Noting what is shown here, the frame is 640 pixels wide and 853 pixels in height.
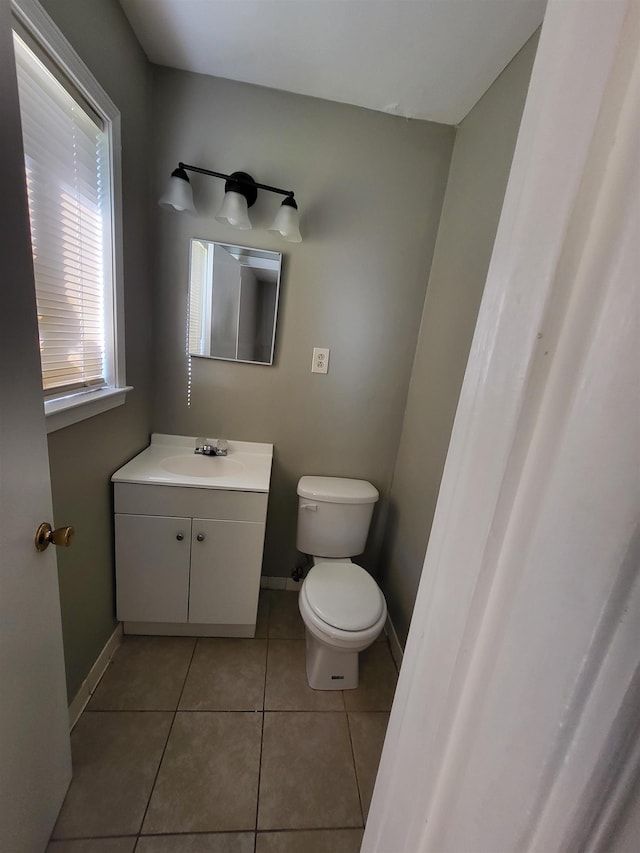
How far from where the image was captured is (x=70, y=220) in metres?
0.98

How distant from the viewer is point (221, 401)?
163 centimetres

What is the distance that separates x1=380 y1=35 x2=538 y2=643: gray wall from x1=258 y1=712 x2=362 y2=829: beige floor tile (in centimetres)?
51

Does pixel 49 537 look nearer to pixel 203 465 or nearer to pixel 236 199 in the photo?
pixel 203 465

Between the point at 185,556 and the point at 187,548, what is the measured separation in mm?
42

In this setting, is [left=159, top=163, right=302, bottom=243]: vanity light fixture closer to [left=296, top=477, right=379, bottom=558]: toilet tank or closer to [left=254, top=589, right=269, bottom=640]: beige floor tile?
[left=296, top=477, right=379, bottom=558]: toilet tank

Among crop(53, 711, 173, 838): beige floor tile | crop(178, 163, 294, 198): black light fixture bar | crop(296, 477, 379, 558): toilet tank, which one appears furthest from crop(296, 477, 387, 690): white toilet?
crop(178, 163, 294, 198): black light fixture bar

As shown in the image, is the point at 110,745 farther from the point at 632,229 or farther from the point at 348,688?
the point at 632,229

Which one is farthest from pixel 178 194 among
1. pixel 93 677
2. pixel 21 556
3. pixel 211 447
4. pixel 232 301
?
pixel 93 677

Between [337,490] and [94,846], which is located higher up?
[337,490]

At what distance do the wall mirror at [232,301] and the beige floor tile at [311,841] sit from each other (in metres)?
1.68

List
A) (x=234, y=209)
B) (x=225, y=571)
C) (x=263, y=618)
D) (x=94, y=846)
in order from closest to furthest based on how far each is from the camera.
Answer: (x=94, y=846) → (x=234, y=209) → (x=225, y=571) → (x=263, y=618)

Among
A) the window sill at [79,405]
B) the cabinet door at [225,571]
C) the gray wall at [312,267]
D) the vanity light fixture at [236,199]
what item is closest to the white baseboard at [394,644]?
the gray wall at [312,267]

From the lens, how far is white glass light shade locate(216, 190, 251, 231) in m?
1.30

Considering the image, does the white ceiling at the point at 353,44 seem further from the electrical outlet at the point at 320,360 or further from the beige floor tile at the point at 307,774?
the beige floor tile at the point at 307,774
